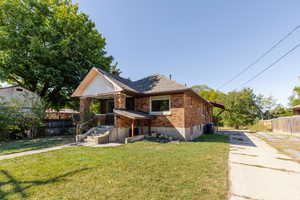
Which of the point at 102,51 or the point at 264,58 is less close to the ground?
the point at 102,51

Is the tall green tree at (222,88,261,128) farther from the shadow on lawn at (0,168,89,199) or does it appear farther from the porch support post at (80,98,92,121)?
the shadow on lawn at (0,168,89,199)

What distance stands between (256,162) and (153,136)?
6.17m

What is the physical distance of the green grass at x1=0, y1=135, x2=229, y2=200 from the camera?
2619mm

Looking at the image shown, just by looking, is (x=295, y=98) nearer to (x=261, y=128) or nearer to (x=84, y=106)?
(x=261, y=128)

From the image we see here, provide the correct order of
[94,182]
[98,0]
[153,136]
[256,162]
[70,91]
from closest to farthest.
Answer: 1. [94,182]
2. [256,162]
3. [153,136]
4. [98,0]
5. [70,91]

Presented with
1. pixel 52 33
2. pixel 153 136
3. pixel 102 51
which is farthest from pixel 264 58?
pixel 52 33

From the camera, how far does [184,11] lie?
1046cm

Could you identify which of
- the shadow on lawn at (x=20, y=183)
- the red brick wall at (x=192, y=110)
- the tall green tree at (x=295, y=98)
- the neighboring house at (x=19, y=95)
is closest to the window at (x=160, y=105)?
the red brick wall at (x=192, y=110)

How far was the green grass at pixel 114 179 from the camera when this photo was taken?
8.59ft

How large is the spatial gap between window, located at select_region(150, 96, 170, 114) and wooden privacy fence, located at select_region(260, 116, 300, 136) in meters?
14.6

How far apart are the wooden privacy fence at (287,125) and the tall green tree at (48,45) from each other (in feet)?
73.9

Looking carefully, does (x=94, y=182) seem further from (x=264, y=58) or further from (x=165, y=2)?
(x=264, y=58)

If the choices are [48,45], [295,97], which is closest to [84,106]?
[48,45]

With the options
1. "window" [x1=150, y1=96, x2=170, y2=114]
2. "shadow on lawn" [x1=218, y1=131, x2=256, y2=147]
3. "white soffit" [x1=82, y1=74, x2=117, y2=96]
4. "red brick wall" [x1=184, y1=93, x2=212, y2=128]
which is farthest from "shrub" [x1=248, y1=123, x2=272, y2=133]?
"white soffit" [x1=82, y1=74, x2=117, y2=96]
